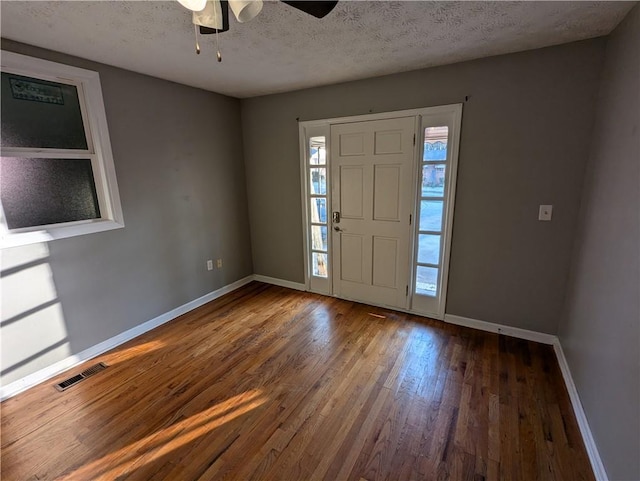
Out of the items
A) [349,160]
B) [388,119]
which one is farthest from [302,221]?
[388,119]

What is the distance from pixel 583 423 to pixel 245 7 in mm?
2758

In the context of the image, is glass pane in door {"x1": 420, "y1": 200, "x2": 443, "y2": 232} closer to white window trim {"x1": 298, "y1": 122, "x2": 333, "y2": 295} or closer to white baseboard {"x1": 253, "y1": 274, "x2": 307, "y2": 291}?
white window trim {"x1": 298, "y1": 122, "x2": 333, "y2": 295}

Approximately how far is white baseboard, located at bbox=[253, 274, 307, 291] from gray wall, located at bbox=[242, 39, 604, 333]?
5.88 feet

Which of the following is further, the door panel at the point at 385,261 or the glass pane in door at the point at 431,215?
the door panel at the point at 385,261

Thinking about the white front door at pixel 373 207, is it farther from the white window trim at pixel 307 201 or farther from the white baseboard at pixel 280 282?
the white baseboard at pixel 280 282

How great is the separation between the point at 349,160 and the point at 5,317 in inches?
120

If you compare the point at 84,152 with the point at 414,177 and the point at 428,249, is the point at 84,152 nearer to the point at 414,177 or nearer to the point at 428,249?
the point at 414,177

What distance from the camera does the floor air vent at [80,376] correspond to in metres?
2.28

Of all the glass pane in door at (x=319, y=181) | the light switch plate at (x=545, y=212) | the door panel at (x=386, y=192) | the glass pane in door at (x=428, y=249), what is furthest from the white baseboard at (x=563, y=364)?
the glass pane in door at (x=319, y=181)

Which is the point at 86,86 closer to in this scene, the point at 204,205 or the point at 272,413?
the point at 204,205

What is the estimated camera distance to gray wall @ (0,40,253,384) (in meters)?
2.27

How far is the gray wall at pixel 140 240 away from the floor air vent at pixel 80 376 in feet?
0.70

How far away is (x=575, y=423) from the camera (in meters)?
1.87

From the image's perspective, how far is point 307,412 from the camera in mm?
2004
